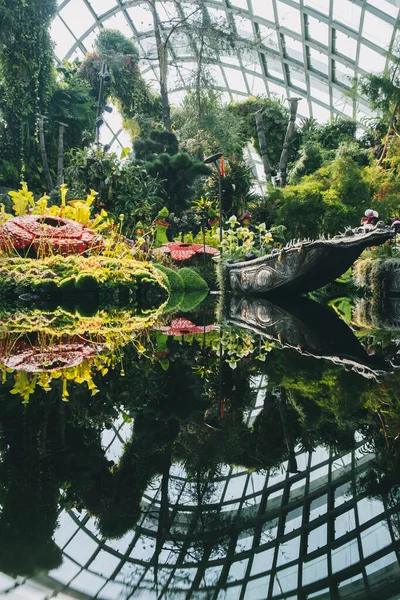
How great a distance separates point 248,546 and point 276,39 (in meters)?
25.8

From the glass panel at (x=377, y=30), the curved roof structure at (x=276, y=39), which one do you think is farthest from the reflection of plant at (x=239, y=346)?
the glass panel at (x=377, y=30)

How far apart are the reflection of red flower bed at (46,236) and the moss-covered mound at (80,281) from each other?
57 cm

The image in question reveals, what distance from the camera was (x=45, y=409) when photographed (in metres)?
2.01

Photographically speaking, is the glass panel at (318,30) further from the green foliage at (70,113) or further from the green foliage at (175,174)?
the green foliage at (70,113)

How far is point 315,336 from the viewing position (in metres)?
4.21

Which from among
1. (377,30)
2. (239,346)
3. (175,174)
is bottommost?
(239,346)

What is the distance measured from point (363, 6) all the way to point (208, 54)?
574 cm

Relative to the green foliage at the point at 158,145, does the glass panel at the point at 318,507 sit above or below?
below

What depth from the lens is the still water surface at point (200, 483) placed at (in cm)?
94

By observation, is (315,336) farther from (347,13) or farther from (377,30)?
(347,13)

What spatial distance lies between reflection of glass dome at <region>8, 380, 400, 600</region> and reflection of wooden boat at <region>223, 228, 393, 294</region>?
240 inches

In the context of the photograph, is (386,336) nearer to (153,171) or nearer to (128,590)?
(128,590)

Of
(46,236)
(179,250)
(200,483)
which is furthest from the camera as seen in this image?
(179,250)

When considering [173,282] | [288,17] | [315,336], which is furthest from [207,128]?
[315,336]
